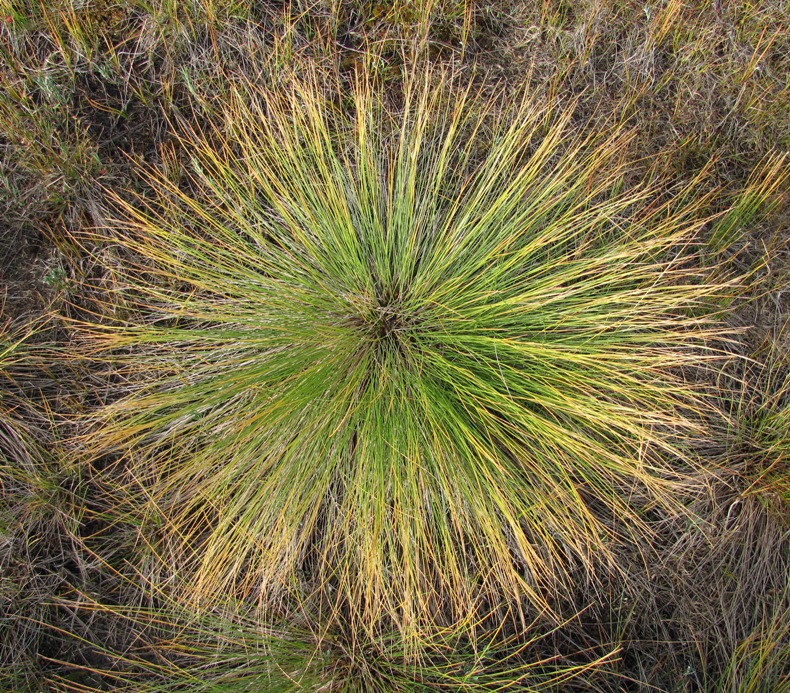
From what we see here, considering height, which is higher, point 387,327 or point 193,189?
point 193,189

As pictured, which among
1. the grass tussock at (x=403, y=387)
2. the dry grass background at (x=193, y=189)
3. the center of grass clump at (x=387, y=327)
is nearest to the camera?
the grass tussock at (x=403, y=387)

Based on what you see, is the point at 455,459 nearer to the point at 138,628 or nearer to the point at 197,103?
the point at 138,628

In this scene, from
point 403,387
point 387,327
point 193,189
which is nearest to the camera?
point 403,387

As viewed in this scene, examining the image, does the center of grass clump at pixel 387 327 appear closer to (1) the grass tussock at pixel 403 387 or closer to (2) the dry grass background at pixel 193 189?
(1) the grass tussock at pixel 403 387

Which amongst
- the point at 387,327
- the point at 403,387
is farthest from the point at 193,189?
the point at 403,387

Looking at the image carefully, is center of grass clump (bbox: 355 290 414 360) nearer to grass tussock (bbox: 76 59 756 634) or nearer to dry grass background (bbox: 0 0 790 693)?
grass tussock (bbox: 76 59 756 634)

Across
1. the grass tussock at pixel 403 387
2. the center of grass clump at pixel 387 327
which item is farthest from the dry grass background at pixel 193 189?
the center of grass clump at pixel 387 327

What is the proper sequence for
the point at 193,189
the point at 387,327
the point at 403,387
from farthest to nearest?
the point at 193,189, the point at 387,327, the point at 403,387

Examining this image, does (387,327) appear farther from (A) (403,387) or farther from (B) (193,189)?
(B) (193,189)
